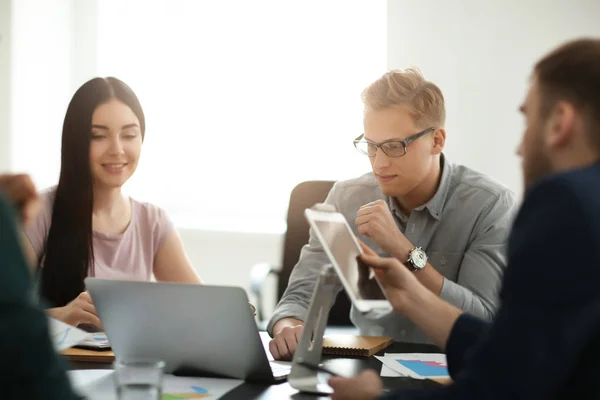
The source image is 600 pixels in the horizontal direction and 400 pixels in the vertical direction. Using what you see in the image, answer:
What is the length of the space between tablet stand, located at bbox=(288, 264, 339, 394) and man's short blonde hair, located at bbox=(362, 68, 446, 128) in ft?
2.93

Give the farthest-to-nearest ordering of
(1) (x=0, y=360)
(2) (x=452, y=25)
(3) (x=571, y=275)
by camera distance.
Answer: (2) (x=452, y=25) < (3) (x=571, y=275) < (1) (x=0, y=360)

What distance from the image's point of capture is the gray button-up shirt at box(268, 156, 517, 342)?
84.1 inches

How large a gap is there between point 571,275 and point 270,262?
12.7 feet

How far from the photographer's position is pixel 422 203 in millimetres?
2336

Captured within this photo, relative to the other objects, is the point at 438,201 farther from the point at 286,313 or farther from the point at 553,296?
the point at 553,296

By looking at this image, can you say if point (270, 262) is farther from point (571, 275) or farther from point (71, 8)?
point (571, 275)

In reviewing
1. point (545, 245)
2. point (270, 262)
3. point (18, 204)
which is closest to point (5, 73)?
point (270, 262)

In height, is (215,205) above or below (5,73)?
below

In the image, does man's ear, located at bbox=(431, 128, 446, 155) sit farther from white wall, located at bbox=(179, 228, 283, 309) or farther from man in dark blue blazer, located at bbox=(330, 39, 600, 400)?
white wall, located at bbox=(179, 228, 283, 309)

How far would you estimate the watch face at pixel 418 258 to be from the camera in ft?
6.60

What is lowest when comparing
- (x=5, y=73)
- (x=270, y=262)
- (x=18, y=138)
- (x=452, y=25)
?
(x=270, y=262)

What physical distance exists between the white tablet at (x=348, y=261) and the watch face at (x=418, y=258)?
0.57 meters

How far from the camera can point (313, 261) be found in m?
2.29

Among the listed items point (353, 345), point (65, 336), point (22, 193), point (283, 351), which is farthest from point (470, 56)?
point (22, 193)
